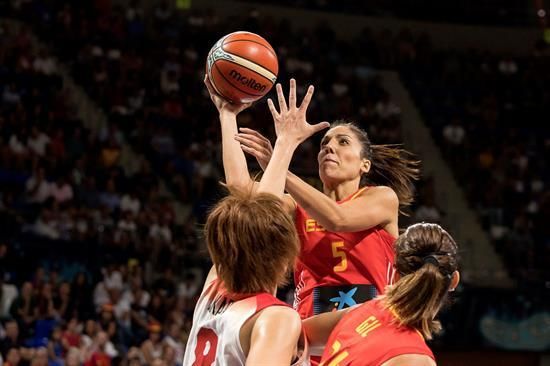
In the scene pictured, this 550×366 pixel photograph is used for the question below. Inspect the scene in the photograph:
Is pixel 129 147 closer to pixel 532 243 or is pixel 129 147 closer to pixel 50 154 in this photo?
pixel 50 154

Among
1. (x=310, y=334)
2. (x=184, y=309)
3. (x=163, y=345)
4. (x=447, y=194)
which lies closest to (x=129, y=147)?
(x=184, y=309)

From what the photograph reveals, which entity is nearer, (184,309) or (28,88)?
(184,309)

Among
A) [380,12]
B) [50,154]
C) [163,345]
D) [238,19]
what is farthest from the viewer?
[380,12]

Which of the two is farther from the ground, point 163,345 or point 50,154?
point 50,154

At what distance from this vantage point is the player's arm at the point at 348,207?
4.66 meters

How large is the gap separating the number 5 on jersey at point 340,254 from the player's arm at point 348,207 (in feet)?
0.67

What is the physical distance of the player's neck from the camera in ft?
17.4

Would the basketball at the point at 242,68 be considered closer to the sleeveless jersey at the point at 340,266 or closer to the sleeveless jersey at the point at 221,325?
the sleeveless jersey at the point at 340,266

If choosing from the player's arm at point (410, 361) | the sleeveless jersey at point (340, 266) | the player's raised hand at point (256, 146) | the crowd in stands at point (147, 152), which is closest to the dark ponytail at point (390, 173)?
the sleeveless jersey at point (340, 266)

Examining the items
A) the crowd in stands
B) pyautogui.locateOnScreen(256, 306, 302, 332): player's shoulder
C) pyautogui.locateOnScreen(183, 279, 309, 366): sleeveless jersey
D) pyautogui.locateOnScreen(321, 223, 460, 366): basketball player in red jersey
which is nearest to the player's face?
pyautogui.locateOnScreen(321, 223, 460, 366): basketball player in red jersey

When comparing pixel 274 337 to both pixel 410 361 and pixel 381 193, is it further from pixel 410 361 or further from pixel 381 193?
pixel 381 193

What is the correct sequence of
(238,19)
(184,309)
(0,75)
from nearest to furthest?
(184,309)
(0,75)
(238,19)

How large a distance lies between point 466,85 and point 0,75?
10309mm

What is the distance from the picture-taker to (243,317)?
10.0 ft
